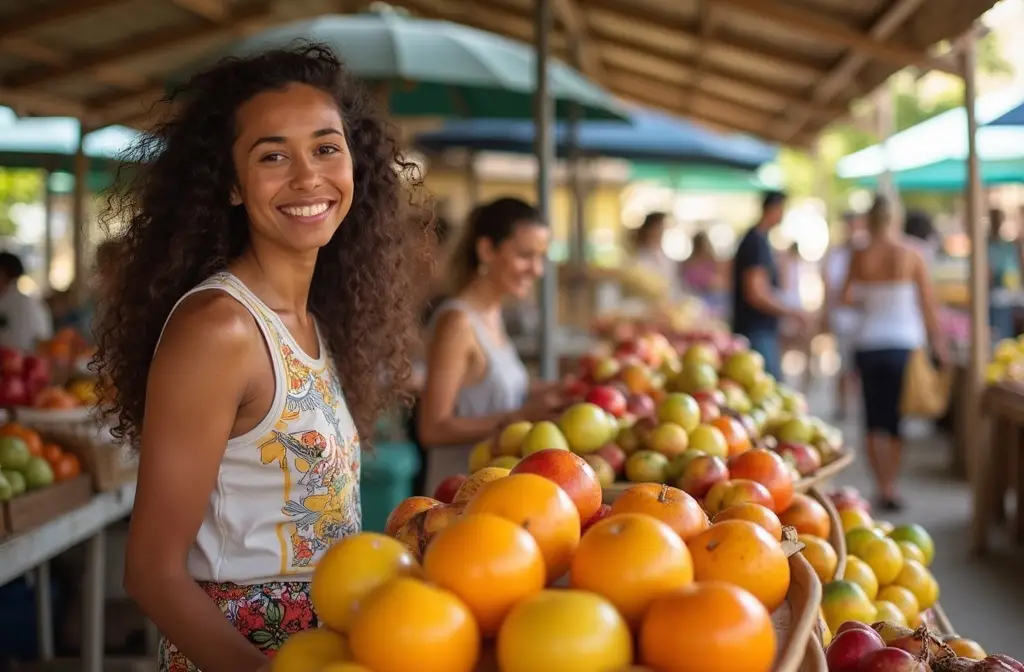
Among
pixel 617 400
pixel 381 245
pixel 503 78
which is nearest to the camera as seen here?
pixel 381 245

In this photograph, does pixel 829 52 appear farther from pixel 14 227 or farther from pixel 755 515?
pixel 14 227

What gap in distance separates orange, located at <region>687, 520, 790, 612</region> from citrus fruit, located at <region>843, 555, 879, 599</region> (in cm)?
116

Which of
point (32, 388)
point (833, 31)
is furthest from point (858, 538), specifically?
point (833, 31)

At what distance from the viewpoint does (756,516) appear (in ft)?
5.96

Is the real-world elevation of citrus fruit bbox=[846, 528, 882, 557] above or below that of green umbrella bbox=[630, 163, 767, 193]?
below

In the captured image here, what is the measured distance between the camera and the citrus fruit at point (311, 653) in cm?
126

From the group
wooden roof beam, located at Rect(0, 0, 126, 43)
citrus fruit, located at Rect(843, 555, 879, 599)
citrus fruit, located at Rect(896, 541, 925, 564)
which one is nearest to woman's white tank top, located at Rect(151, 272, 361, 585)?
citrus fruit, located at Rect(843, 555, 879, 599)

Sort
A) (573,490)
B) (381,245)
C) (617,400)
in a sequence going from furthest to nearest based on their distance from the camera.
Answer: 1. (617,400)
2. (381,245)
3. (573,490)

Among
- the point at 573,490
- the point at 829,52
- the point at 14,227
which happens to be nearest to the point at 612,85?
the point at 829,52

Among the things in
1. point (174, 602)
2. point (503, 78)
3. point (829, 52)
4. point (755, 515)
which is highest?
point (829, 52)

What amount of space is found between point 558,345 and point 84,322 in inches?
168

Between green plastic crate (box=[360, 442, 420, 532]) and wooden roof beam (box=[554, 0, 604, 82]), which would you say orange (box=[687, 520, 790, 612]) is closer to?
green plastic crate (box=[360, 442, 420, 532])

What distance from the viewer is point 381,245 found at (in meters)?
2.54

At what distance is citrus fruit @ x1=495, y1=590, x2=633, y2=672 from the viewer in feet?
3.73
